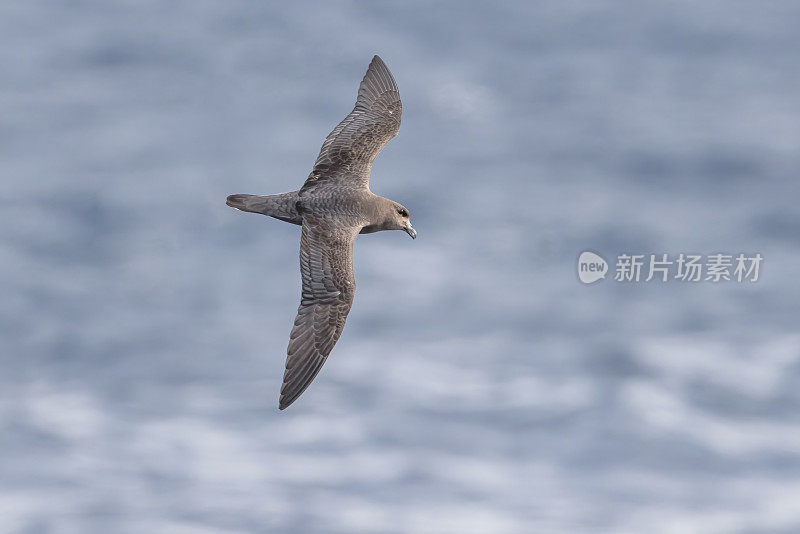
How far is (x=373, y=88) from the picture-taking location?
22.1 m

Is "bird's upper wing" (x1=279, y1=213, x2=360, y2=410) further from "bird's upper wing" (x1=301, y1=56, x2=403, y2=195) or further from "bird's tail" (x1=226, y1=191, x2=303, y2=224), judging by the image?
"bird's upper wing" (x1=301, y1=56, x2=403, y2=195)

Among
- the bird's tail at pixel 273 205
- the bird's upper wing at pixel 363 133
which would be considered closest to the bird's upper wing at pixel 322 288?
the bird's tail at pixel 273 205

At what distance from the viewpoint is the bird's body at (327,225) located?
18.7 meters

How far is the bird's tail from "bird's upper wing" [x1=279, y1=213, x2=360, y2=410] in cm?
34

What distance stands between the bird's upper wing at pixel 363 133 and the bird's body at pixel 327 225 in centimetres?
2

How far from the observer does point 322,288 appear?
19.0 m

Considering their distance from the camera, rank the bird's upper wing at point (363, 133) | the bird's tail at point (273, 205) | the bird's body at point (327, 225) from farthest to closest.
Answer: the bird's upper wing at point (363, 133) < the bird's tail at point (273, 205) < the bird's body at point (327, 225)

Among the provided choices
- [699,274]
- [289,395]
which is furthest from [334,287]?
[699,274]

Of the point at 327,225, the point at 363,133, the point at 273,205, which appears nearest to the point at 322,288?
the point at 327,225

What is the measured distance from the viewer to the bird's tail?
19.5 m

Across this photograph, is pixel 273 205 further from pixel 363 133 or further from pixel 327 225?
pixel 363 133

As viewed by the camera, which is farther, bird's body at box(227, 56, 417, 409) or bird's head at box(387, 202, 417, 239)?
bird's head at box(387, 202, 417, 239)

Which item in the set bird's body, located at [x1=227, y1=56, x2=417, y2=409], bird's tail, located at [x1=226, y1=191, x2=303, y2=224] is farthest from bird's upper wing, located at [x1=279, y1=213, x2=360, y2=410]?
bird's tail, located at [x1=226, y1=191, x2=303, y2=224]

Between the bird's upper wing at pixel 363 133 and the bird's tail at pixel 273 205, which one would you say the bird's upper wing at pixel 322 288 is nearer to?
the bird's tail at pixel 273 205
